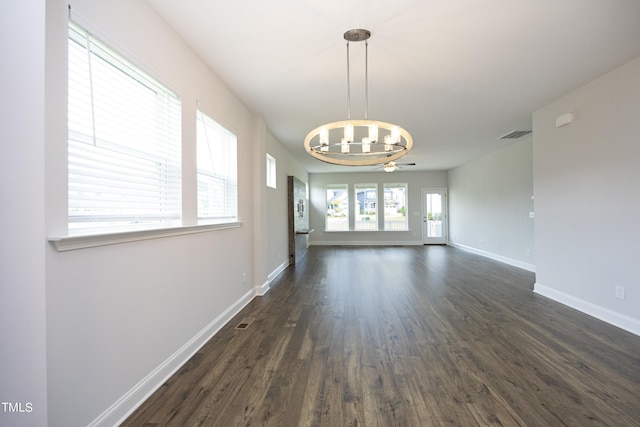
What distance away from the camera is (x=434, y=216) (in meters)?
10.2

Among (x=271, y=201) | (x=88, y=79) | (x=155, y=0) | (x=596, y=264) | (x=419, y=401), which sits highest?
(x=155, y=0)

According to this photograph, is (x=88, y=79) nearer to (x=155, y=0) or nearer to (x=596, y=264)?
(x=155, y=0)

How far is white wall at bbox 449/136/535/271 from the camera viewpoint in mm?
5738

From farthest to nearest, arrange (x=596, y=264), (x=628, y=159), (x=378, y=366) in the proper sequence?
(x=596, y=264), (x=628, y=159), (x=378, y=366)

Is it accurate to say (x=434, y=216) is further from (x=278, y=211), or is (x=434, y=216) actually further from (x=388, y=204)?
(x=278, y=211)

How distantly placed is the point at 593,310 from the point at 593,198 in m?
1.28

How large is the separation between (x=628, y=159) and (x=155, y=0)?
445 cm

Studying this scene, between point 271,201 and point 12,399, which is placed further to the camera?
point 271,201

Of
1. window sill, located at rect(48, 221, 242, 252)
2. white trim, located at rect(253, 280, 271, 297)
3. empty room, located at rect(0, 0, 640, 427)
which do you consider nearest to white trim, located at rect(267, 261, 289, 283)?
empty room, located at rect(0, 0, 640, 427)

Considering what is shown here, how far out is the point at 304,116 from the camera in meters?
4.23

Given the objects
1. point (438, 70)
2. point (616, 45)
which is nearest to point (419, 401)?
point (438, 70)

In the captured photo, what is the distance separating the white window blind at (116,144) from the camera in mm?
1431

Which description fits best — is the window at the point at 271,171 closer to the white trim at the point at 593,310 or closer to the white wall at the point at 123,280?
the white wall at the point at 123,280

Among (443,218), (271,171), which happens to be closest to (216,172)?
(271,171)
